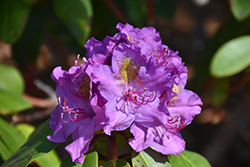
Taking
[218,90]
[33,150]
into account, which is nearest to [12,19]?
[33,150]

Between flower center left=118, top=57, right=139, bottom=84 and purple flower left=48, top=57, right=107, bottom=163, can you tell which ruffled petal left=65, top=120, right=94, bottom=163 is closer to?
purple flower left=48, top=57, right=107, bottom=163

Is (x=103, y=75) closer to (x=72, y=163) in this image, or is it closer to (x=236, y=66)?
(x=72, y=163)

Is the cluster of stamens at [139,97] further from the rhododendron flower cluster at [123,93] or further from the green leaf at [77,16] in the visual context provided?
the green leaf at [77,16]

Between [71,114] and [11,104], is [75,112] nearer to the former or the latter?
[71,114]

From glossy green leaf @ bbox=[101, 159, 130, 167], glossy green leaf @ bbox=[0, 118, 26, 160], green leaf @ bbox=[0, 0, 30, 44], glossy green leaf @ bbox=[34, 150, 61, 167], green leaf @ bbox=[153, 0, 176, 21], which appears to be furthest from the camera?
green leaf @ bbox=[153, 0, 176, 21]

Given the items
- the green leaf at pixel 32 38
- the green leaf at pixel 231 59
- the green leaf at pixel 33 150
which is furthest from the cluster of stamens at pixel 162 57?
the green leaf at pixel 32 38

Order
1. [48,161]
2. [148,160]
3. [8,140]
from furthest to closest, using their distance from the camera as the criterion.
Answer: [48,161]
[8,140]
[148,160]

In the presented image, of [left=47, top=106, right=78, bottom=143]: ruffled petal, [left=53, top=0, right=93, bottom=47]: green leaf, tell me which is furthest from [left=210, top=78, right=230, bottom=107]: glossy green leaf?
[left=47, top=106, right=78, bottom=143]: ruffled petal
